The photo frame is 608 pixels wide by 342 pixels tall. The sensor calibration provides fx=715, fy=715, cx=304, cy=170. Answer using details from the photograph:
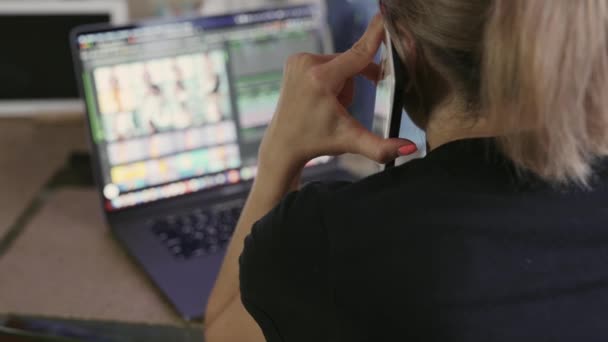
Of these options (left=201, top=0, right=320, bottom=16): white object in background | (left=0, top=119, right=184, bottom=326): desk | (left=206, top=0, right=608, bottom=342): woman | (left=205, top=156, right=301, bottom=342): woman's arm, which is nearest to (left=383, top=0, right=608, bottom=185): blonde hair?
(left=206, top=0, right=608, bottom=342): woman

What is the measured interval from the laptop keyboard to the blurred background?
0.22ft

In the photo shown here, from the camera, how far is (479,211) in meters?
0.53

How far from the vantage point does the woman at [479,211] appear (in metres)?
0.48

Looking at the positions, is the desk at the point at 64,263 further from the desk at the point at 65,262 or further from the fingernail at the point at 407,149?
the fingernail at the point at 407,149

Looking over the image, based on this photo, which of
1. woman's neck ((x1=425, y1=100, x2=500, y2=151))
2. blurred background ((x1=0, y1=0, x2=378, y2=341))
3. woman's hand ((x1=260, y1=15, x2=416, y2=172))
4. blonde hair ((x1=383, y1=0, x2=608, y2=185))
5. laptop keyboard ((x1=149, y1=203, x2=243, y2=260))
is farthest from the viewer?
laptop keyboard ((x1=149, y1=203, x2=243, y2=260))

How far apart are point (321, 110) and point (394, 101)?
9cm

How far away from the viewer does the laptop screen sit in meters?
1.06

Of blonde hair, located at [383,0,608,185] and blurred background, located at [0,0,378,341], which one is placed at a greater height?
blonde hair, located at [383,0,608,185]

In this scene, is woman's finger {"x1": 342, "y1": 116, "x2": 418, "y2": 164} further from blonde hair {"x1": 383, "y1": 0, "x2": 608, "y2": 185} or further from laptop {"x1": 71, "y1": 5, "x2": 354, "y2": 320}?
laptop {"x1": 71, "y1": 5, "x2": 354, "y2": 320}

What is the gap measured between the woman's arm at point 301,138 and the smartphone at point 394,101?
0.6 inches

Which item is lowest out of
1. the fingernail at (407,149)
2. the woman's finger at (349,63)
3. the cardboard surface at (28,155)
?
the cardboard surface at (28,155)

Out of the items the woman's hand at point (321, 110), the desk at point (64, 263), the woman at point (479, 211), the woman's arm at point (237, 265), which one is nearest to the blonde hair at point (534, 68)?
the woman at point (479, 211)

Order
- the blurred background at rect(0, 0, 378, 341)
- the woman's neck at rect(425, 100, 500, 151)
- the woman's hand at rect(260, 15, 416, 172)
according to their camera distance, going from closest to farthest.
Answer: the woman's neck at rect(425, 100, 500, 151)
the woman's hand at rect(260, 15, 416, 172)
the blurred background at rect(0, 0, 378, 341)

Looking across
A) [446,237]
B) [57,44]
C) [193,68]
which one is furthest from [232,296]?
[57,44]
